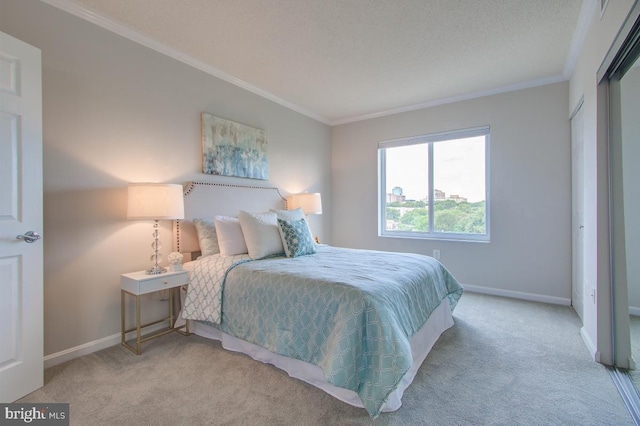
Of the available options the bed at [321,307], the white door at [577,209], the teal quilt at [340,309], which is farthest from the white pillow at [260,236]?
the white door at [577,209]

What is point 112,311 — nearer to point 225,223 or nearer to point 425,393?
point 225,223

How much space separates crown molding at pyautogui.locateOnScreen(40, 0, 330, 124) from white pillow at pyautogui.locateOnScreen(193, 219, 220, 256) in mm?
1587

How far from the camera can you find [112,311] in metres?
2.46

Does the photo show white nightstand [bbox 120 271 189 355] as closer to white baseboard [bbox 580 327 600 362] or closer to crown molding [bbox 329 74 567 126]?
white baseboard [bbox 580 327 600 362]

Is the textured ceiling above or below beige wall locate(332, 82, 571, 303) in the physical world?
above

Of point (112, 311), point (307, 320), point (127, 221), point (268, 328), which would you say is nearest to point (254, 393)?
point (268, 328)

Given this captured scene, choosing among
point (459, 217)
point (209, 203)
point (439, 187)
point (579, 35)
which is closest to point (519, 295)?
point (459, 217)

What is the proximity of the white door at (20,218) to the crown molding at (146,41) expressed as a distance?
0.64 metres

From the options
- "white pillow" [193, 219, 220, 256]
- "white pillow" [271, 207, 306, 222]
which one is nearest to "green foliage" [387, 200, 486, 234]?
"white pillow" [271, 207, 306, 222]

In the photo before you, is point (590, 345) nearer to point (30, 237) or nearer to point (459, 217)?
point (459, 217)

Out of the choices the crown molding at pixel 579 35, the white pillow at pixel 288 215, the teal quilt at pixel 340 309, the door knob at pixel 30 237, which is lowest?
the teal quilt at pixel 340 309

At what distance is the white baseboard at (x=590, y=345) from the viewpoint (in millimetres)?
2137

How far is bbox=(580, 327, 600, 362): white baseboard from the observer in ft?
7.01
